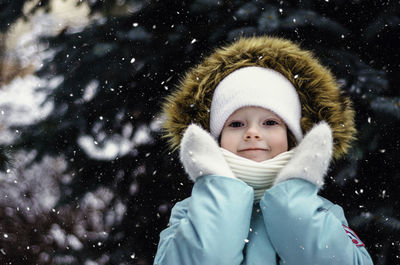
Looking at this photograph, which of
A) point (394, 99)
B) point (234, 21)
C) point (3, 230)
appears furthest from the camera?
point (3, 230)

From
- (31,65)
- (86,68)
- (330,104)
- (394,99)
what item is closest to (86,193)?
(86,68)

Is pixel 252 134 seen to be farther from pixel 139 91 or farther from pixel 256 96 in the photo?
pixel 139 91

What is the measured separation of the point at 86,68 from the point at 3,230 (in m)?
3.92

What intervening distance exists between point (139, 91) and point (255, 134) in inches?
58.4

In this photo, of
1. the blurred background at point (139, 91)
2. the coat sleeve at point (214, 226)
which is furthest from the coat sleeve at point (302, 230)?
the blurred background at point (139, 91)

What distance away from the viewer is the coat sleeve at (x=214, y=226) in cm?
164

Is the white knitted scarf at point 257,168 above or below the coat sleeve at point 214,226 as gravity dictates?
above

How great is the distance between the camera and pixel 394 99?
2529 mm

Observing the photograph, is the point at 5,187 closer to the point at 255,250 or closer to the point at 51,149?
the point at 51,149

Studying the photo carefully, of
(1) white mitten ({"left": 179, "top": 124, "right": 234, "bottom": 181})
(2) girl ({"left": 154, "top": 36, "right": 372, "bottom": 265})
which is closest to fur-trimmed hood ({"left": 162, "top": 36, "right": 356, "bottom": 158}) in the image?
(2) girl ({"left": 154, "top": 36, "right": 372, "bottom": 265})

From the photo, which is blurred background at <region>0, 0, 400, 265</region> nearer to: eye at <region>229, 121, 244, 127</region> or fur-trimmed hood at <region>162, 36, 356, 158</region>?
fur-trimmed hood at <region>162, 36, 356, 158</region>

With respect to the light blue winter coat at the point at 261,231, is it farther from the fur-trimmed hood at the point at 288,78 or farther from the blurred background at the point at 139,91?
the blurred background at the point at 139,91

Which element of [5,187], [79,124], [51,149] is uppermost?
[79,124]

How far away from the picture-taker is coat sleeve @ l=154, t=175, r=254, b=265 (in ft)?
5.39
